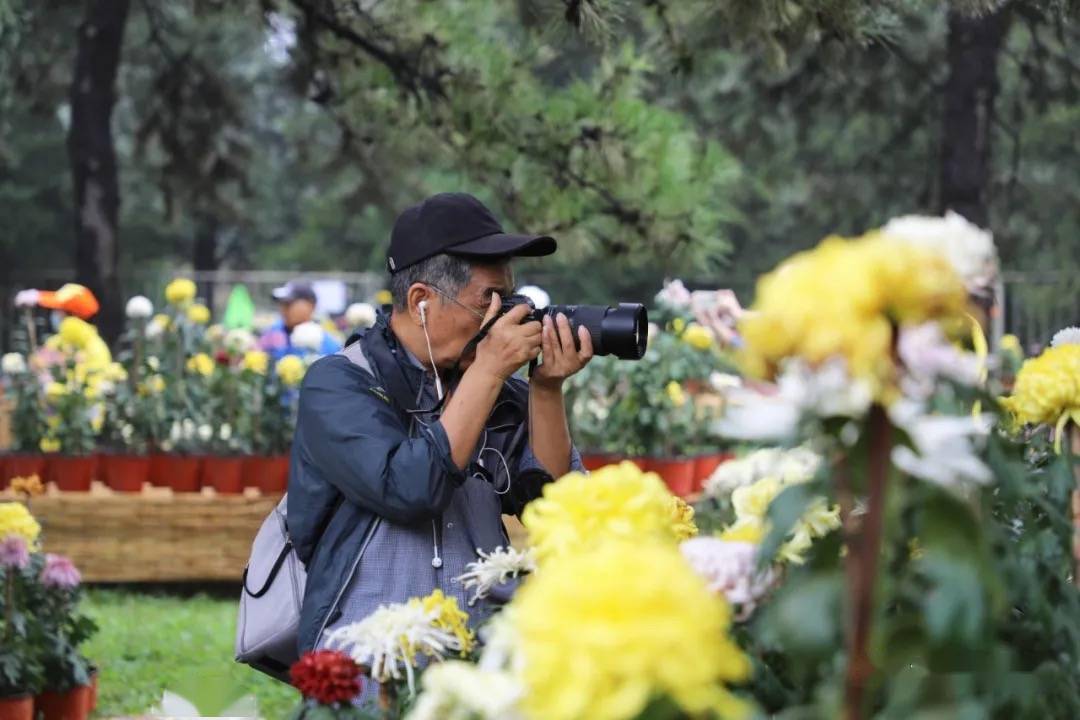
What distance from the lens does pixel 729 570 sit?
138 cm

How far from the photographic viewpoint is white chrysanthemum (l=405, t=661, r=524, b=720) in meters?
1.22

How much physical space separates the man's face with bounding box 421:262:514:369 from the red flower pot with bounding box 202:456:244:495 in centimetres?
476

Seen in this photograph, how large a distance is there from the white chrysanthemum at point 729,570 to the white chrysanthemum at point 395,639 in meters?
0.48

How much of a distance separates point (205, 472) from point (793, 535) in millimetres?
5967

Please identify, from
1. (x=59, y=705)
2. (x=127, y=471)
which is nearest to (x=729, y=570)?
(x=59, y=705)

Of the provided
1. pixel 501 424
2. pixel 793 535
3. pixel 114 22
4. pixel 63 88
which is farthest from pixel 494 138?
pixel 63 88

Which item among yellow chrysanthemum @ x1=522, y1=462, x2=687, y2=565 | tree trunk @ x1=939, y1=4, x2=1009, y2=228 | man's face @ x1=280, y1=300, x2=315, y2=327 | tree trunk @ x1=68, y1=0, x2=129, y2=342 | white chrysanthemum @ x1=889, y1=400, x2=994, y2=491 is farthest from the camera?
tree trunk @ x1=939, y1=4, x2=1009, y2=228

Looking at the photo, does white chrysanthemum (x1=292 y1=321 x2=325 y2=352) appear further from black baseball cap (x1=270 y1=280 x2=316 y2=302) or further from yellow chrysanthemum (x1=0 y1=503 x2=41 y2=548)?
yellow chrysanthemum (x1=0 y1=503 x2=41 y2=548)

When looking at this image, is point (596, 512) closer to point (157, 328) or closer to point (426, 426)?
point (426, 426)

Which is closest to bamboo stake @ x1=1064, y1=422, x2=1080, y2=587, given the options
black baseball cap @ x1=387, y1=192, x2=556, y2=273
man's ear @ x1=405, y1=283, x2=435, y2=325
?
black baseball cap @ x1=387, y1=192, x2=556, y2=273

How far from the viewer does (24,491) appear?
181 inches

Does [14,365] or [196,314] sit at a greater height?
[196,314]

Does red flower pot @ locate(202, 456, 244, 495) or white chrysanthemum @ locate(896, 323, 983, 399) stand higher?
white chrysanthemum @ locate(896, 323, 983, 399)

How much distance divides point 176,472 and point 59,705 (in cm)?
319
